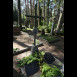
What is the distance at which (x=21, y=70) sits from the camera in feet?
12.5
